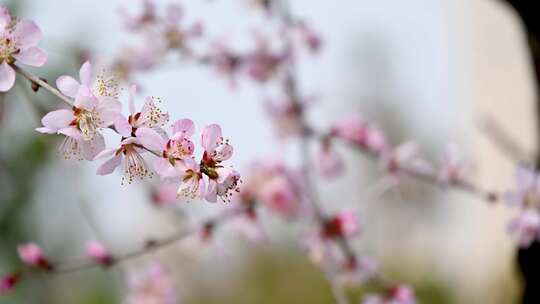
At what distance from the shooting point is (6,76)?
613 millimetres

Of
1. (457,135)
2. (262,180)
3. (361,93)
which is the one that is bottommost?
(262,180)

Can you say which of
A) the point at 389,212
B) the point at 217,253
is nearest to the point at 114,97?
the point at 217,253

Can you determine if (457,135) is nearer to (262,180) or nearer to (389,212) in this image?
(389,212)

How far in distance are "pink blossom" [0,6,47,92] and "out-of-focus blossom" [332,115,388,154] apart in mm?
800

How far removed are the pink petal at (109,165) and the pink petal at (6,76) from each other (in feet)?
0.29

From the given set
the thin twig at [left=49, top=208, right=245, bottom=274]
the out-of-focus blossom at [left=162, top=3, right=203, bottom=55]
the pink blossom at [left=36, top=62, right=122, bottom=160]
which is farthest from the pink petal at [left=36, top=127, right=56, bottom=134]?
the out-of-focus blossom at [left=162, top=3, right=203, bottom=55]

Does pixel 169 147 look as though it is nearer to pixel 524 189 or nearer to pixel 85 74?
pixel 85 74

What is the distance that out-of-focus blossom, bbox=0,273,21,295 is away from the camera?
1015 millimetres

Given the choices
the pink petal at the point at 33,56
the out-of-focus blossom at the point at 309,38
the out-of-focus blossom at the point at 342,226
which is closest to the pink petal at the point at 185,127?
the pink petal at the point at 33,56

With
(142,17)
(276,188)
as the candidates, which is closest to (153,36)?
(142,17)

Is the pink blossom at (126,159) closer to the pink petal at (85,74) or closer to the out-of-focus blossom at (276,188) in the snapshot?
the pink petal at (85,74)

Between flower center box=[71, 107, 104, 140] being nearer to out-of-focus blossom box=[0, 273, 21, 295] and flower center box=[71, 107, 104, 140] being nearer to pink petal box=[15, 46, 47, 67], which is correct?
pink petal box=[15, 46, 47, 67]

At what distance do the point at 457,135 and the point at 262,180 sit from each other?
4.32m

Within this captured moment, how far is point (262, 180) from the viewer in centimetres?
139
